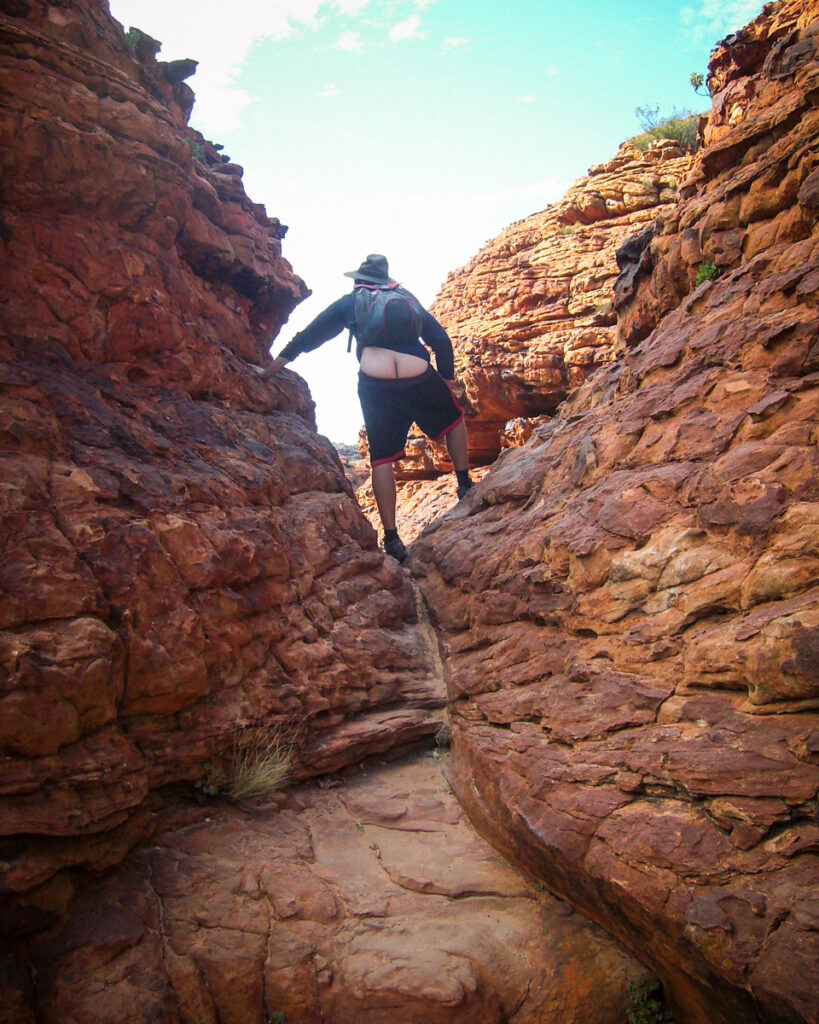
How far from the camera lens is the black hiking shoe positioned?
6746 millimetres

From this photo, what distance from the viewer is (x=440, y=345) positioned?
23.5ft

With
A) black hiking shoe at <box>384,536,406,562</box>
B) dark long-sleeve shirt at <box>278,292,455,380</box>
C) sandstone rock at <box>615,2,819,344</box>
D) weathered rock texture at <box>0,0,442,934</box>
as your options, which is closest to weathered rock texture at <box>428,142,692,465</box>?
sandstone rock at <box>615,2,819,344</box>

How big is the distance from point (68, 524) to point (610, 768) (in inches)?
123

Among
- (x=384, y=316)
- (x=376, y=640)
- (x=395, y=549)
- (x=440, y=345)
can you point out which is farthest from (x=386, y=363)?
(x=376, y=640)

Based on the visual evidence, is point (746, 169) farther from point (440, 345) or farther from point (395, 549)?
point (395, 549)

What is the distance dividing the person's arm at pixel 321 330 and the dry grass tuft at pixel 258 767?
12.3ft

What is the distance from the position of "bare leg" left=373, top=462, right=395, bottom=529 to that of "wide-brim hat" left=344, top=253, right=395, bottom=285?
77.0 inches

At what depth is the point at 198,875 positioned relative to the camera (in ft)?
10.5

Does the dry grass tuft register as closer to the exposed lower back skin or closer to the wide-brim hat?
the exposed lower back skin

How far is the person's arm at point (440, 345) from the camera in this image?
7.09 m

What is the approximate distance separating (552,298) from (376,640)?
8826 mm

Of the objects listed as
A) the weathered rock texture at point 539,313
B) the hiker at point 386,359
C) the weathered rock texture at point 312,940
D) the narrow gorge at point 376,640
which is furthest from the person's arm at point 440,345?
the weathered rock texture at point 312,940

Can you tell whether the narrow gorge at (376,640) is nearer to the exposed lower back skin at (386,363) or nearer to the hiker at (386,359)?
the hiker at (386,359)

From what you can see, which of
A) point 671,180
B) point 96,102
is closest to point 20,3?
point 96,102
